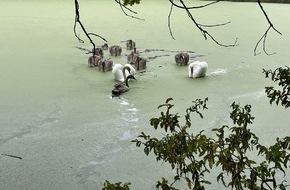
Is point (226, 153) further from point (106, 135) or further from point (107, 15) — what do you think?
point (107, 15)

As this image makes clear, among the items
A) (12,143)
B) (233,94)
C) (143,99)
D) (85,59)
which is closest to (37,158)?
(12,143)

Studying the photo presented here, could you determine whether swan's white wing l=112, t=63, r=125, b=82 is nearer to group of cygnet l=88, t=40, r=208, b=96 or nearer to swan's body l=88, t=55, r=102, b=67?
group of cygnet l=88, t=40, r=208, b=96

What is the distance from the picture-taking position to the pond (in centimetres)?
165

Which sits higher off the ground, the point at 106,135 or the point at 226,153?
the point at 226,153

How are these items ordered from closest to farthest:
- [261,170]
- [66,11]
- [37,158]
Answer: [261,170]
[37,158]
[66,11]

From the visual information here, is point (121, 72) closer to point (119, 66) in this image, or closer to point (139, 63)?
point (119, 66)

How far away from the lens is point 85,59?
329 centimetres

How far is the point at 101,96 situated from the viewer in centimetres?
246

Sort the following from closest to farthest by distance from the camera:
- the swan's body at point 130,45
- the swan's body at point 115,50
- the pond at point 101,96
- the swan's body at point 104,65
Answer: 1. the pond at point 101,96
2. the swan's body at point 104,65
3. the swan's body at point 115,50
4. the swan's body at point 130,45

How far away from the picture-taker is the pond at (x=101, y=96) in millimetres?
1651

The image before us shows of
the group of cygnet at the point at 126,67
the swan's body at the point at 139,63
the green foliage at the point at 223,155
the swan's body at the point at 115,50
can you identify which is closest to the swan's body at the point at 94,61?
the group of cygnet at the point at 126,67

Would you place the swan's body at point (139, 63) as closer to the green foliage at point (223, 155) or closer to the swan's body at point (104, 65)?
the swan's body at point (104, 65)

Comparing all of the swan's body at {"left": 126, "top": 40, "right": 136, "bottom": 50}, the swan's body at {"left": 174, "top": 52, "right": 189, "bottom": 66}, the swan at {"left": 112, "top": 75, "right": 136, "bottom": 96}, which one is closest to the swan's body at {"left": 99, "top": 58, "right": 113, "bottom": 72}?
the swan at {"left": 112, "top": 75, "right": 136, "bottom": 96}

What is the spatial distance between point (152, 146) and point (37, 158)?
93cm
